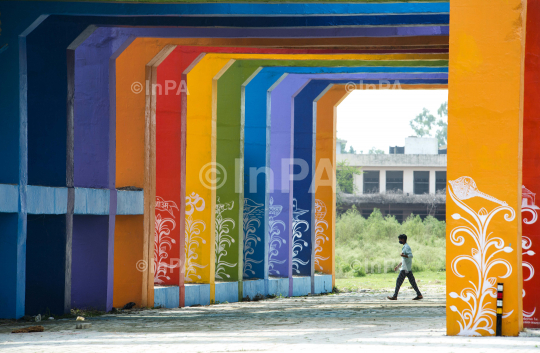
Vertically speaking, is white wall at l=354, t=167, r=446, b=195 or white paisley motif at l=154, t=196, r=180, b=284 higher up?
white wall at l=354, t=167, r=446, b=195

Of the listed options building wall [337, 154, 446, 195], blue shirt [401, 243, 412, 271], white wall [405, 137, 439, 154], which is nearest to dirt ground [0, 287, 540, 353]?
blue shirt [401, 243, 412, 271]

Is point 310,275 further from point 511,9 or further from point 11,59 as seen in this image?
point 511,9

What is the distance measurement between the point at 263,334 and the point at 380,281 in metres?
15.8

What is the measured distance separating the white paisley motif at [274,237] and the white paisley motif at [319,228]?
2105mm

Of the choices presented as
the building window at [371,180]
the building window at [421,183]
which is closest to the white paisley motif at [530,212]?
the building window at [421,183]

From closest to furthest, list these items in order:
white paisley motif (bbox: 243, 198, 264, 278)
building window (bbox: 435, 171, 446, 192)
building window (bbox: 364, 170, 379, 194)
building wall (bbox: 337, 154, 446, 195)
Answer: white paisley motif (bbox: 243, 198, 264, 278), building window (bbox: 435, 171, 446, 192), building wall (bbox: 337, 154, 446, 195), building window (bbox: 364, 170, 379, 194)

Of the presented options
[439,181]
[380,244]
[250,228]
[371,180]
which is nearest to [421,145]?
[439,181]

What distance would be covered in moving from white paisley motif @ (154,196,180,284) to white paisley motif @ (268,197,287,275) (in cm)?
453

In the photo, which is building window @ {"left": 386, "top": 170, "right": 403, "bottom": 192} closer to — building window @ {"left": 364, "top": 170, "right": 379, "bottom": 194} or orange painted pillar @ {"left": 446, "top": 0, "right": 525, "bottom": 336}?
building window @ {"left": 364, "top": 170, "right": 379, "bottom": 194}

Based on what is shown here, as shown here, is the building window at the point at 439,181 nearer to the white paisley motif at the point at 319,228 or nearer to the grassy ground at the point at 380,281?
the grassy ground at the point at 380,281

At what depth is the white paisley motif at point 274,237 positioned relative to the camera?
1786 centimetres

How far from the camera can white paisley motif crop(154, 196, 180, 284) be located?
13.8 m

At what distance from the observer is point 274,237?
18.0m

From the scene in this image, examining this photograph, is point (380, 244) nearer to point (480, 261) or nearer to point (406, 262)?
point (406, 262)
